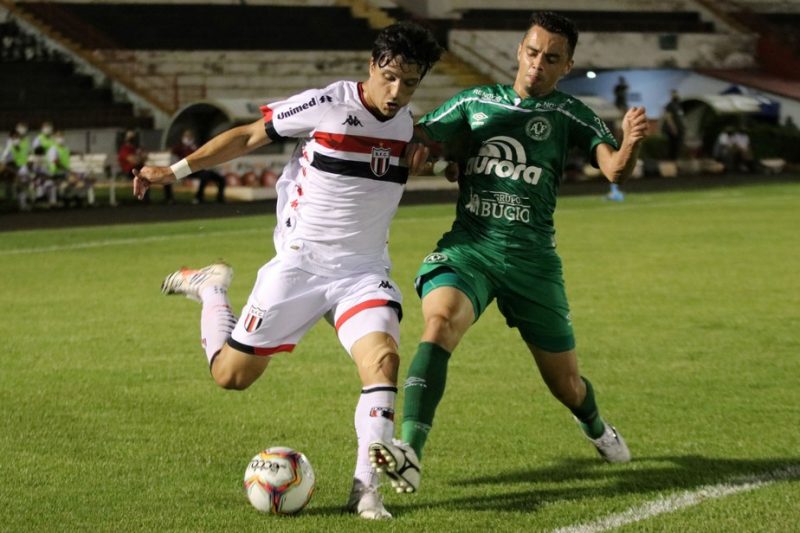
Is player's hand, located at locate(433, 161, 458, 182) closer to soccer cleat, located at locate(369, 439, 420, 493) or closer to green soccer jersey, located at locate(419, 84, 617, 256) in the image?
green soccer jersey, located at locate(419, 84, 617, 256)

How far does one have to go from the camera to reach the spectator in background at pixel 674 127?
37.4 metres

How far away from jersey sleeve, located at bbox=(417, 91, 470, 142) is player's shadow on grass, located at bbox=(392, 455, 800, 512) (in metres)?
1.69

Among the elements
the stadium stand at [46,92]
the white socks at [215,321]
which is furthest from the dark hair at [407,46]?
the stadium stand at [46,92]

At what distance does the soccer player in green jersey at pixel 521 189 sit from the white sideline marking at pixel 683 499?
852 millimetres

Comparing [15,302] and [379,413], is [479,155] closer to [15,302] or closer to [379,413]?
[379,413]

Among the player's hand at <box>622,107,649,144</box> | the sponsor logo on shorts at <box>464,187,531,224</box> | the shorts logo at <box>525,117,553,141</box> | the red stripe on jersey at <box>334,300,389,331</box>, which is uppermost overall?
the player's hand at <box>622,107,649,144</box>

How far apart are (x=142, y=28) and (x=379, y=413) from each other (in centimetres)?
3469

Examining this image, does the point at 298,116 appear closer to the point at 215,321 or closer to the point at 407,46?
the point at 407,46

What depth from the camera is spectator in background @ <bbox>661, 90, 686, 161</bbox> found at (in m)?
37.4

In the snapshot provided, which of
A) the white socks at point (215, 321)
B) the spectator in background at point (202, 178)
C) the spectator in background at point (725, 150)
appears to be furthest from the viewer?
the spectator in background at point (725, 150)

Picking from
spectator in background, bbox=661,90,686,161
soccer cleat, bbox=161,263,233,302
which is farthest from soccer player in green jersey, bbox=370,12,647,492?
spectator in background, bbox=661,90,686,161

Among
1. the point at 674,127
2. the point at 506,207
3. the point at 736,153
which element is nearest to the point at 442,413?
the point at 506,207

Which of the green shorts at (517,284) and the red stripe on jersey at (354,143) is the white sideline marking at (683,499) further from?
the red stripe on jersey at (354,143)

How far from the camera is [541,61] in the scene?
661cm
